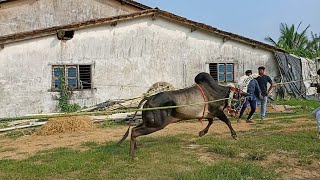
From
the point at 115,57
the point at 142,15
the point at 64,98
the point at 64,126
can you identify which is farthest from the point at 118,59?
the point at 64,126

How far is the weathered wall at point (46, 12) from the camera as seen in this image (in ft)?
59.5

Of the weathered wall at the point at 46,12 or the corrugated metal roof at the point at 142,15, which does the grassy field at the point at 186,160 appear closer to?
the corrugated metal roof at the point at 142,15

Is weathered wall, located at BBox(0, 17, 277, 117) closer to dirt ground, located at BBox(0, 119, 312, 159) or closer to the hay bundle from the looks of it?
the hay bundle

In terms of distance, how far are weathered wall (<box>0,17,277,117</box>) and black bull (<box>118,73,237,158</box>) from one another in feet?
26.3

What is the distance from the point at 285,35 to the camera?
36.5 meters

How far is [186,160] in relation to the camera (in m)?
7.05

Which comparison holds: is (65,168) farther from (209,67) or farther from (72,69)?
(209,67)

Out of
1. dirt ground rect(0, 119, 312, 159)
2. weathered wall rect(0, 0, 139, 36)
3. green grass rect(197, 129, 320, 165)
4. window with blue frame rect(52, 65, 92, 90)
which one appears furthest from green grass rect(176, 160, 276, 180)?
weathered wall rect(0, 0, 139, 36)

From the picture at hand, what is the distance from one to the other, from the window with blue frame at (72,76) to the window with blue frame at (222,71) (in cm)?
536

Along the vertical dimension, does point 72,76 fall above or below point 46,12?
below

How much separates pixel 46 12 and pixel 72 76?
4472mm

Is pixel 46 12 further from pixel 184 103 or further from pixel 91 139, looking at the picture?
A: pixel 184 103

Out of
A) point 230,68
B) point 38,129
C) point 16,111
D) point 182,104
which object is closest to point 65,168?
point 182,104

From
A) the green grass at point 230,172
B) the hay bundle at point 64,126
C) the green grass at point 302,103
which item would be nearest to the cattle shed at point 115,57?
the green grass at point 302,103
